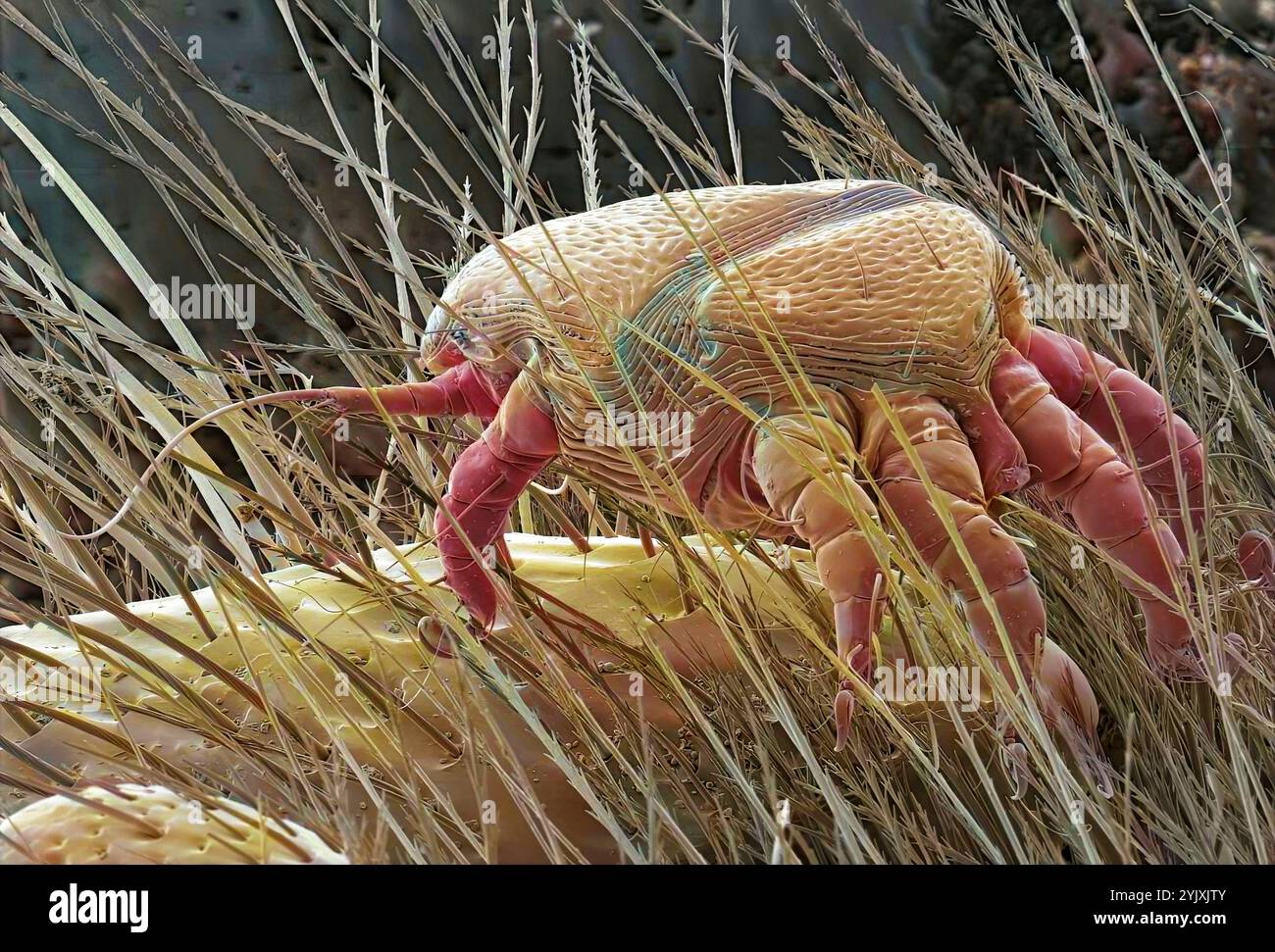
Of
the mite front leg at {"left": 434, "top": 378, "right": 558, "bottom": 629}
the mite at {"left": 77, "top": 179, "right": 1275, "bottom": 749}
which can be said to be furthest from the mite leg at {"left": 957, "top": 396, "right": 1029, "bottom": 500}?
the mite front leg at {"left": 434, "top": 378, "right": 558, "bottom": 629}

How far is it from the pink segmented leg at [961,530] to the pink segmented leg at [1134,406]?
14 cm

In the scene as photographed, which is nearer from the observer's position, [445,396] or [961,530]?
[961,530]

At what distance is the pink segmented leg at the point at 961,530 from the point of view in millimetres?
704

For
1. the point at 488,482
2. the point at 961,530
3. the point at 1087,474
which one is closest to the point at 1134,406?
the point at 1087,474

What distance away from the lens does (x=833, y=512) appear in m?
0.70

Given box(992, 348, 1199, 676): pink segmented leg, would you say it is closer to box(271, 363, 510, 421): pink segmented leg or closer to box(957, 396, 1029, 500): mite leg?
box(957, 396, 1029, 500): mite leg

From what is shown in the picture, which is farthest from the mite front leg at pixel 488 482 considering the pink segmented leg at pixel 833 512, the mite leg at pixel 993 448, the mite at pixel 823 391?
the mite leg at pixel 993 448

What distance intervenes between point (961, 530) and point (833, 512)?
8cm

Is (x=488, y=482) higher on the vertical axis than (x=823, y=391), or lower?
lower

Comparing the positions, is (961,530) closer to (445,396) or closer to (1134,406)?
(1134,406)

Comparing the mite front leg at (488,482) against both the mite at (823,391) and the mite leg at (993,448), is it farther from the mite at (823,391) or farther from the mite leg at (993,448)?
the mite leg at (993,448)

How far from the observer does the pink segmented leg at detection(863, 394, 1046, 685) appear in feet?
2.31

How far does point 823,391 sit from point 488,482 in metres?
0.25
